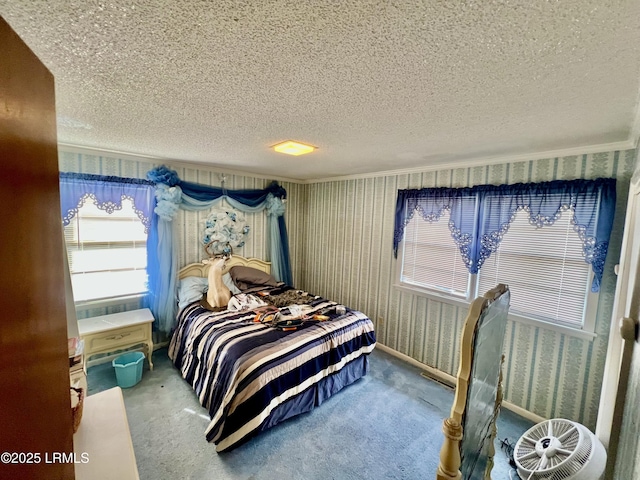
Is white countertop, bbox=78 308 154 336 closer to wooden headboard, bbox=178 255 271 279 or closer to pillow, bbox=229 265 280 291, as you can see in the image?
wooden headboard, bbox=178 255 271 279

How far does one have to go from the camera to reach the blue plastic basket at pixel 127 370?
7.96 feet

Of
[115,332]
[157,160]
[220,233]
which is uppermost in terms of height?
[157,160]

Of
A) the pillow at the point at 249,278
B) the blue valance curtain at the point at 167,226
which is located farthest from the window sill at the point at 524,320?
the blue valance curtain at the point at 167,226

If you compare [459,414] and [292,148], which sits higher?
[292,148]

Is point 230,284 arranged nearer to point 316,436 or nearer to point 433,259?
point 316,436

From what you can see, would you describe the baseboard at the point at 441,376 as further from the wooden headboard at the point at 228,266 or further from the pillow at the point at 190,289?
the pillow at the point at 190,289

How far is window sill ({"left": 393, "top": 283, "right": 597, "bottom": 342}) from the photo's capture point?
201 centimetres

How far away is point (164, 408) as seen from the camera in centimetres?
222

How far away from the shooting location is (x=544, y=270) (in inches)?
86.7

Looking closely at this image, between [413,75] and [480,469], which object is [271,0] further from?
[480,469]

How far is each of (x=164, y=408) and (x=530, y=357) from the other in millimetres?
3211

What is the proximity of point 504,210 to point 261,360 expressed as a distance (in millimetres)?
2461

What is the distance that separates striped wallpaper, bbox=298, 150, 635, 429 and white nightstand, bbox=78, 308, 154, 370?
7.90 ft

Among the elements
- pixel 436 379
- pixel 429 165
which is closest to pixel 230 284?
pixel 436 379
